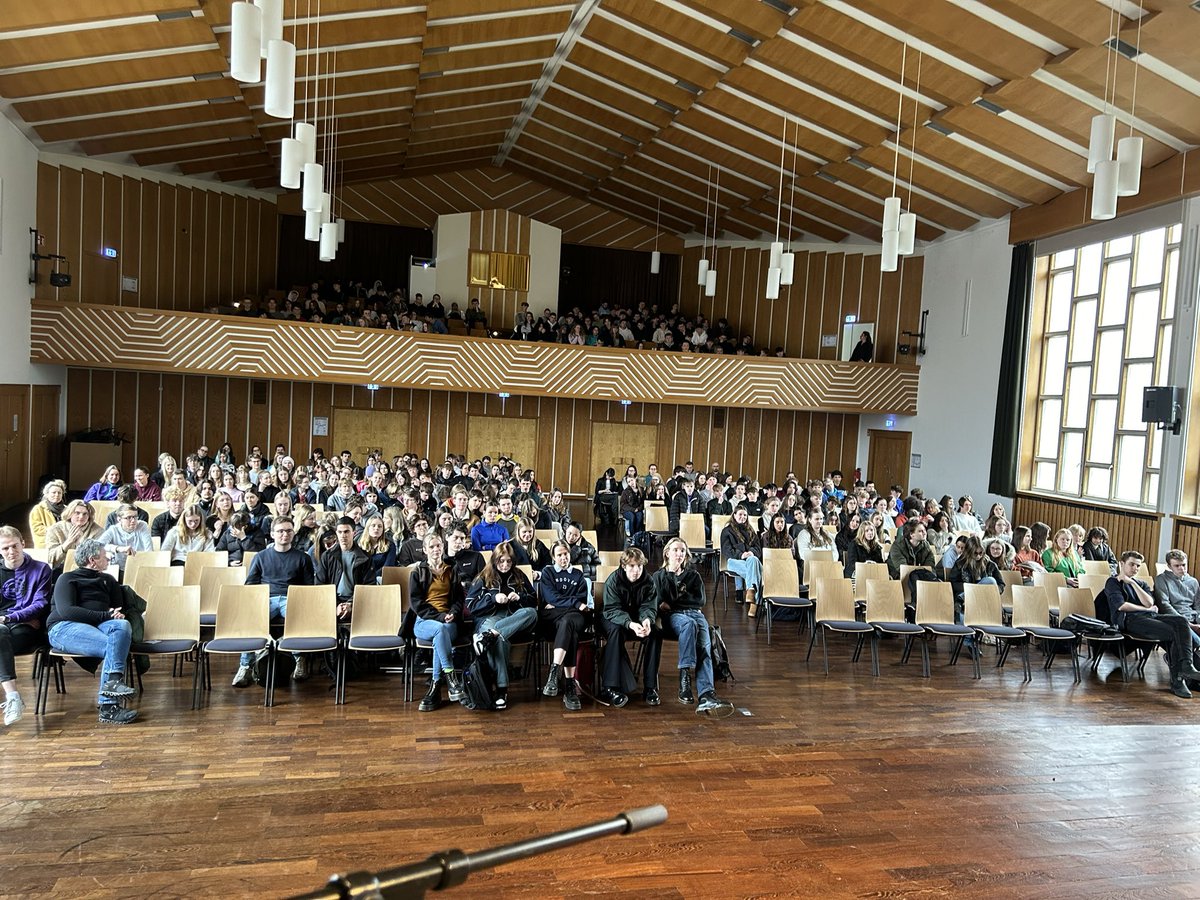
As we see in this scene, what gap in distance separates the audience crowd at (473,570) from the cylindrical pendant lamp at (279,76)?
2755 mm

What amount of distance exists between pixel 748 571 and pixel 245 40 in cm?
637

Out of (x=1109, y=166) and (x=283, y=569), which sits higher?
(x=1109, y=166)

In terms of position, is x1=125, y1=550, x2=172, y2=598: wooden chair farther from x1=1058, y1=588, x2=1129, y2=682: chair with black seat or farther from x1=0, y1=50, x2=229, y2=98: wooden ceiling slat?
x1=1058, y1=588, x2=1129, y2=682: chair with black seat

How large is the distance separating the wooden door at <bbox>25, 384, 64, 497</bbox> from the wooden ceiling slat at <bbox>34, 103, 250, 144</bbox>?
3.83 meters

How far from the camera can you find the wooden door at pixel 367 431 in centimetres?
1759

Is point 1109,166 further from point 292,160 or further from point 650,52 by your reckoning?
Result: point 650,52

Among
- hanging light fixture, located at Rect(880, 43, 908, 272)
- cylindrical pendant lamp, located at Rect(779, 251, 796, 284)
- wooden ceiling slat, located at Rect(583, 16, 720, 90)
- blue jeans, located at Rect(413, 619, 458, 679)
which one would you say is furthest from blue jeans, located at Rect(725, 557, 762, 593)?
wooden ceiling slat, located at Rect(583, 16, 720, 90)

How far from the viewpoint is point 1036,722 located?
234 inches

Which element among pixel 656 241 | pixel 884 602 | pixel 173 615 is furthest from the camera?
pixel 656 241

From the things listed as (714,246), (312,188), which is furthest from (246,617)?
(714,246)

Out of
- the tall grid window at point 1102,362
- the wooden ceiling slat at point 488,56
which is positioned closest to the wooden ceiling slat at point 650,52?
the wooden ceiling slat at point 488,56

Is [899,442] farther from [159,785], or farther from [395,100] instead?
[159,785]

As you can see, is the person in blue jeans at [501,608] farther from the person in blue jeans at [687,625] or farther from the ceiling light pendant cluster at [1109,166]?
the ceiling light pendant cluster at [1109,166]

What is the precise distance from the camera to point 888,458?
58.9 feet
